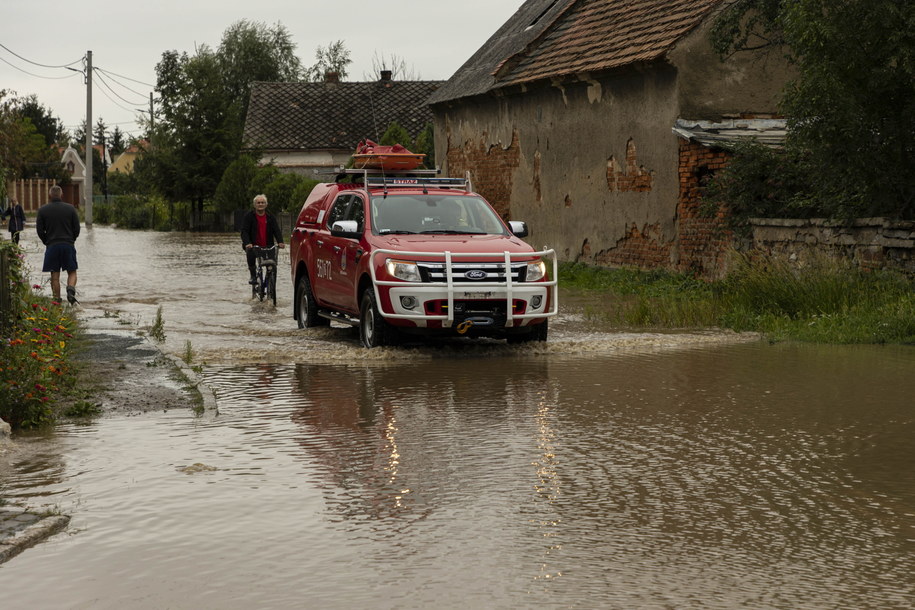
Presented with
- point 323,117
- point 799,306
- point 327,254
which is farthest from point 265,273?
point 323,117

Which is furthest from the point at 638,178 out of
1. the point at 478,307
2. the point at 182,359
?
the point at 182,359

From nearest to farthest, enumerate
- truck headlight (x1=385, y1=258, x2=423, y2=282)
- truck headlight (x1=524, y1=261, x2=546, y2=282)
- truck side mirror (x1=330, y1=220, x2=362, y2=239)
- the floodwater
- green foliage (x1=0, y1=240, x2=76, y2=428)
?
the floodwater, green foliage (x1=0, y1=240, x2=76, y2=428), truck headlight (x1=385, y1=258, x2=423, y2=282), truck headlight (x1=524, y1=261, x2=546, y2=282), truck side mirror (x1=330, y1=220, x2=362, y2=239)

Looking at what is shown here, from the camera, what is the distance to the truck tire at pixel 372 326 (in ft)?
45.1

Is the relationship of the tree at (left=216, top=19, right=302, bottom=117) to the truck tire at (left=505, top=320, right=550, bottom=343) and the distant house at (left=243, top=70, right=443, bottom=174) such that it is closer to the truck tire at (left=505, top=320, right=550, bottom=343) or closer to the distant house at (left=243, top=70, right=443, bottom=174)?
the distant house at (left=243, top=70, right=443, bottom=174)

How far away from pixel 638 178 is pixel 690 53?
2.72 m

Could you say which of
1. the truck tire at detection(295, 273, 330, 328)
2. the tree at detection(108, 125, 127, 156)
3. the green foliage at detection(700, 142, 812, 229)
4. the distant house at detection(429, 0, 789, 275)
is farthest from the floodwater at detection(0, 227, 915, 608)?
the tree at detection(108, 125, 127, 156)

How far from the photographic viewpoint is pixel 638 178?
24625mm

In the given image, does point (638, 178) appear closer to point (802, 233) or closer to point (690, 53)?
point (690, 53)

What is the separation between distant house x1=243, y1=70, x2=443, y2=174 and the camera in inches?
2483

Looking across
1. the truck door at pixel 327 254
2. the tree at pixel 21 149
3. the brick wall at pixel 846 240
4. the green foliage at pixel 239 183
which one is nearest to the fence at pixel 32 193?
the tree at pixel 21 149

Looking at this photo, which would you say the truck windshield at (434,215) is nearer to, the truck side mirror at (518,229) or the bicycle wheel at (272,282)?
the truck side mirror at (518,229)

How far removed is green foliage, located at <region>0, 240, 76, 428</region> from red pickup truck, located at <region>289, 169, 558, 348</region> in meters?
3.69

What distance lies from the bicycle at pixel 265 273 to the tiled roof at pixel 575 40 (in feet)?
25.8

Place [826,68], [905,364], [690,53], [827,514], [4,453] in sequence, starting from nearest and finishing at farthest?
[827,514], [4,453], [905,364], [826,68], [690,53]
